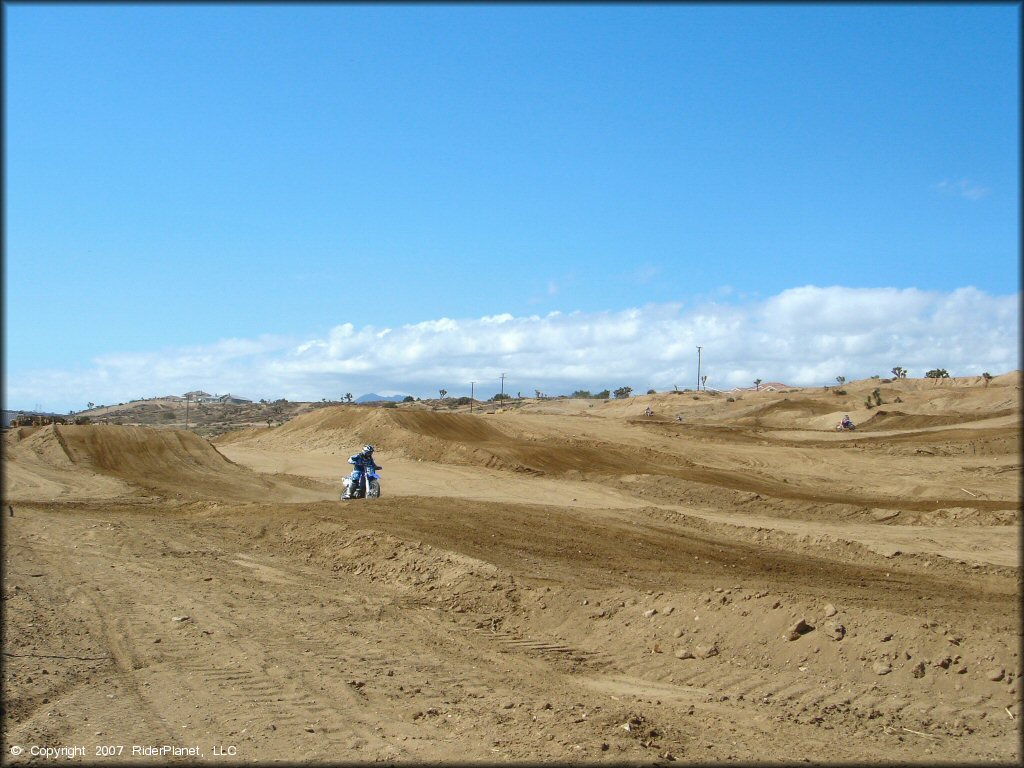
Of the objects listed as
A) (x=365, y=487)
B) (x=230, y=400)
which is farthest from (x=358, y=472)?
(x=230, y=400)

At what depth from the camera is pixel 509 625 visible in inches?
443

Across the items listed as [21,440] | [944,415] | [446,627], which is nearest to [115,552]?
[446,627]

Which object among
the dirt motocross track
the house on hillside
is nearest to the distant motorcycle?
the dirt motocross track

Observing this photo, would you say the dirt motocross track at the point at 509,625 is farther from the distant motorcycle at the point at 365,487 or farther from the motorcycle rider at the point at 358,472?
the motorcycle rider at the point at 358,472

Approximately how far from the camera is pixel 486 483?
1158 inches

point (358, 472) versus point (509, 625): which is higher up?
point (358, 472)

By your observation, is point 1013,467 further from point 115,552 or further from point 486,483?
point 115,552

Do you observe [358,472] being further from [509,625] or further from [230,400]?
[230,400]

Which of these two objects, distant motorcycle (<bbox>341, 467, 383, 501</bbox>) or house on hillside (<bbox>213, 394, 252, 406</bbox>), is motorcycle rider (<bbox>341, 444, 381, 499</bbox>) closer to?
distant motorcycle (<bbox>341, 467, 383, 501</bbox>)

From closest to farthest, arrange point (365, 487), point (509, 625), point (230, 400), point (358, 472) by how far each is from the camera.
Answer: point (509, 625) → point (358, 472) → point (365, 487) → point (230, 400)

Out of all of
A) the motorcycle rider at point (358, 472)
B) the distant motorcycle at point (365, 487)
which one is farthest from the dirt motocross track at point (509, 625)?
the motorcycle rider at point (358, 472)

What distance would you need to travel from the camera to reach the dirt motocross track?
7.23 m

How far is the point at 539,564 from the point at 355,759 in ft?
26.6

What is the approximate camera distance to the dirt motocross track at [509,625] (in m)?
7.23
